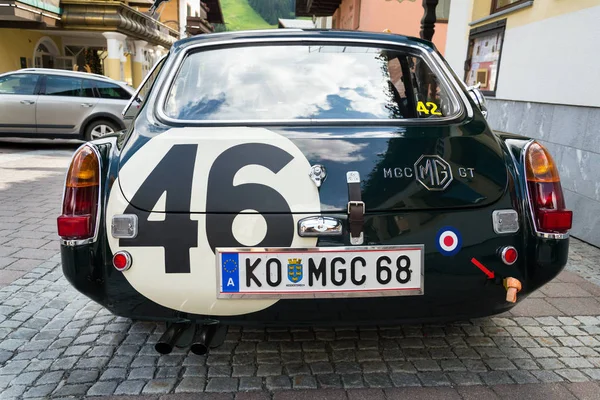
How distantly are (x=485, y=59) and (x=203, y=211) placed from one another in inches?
275

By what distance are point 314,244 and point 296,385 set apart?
0.74m

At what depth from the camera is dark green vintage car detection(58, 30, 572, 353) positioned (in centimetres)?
203

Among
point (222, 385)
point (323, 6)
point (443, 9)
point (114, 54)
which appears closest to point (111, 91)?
point (114, 54)

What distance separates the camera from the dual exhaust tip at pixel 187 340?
2.16 m

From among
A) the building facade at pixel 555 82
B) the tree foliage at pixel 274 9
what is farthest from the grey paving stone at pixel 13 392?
the tree foliage at pixel 274 9

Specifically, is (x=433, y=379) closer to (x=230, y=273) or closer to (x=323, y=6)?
(x=230, y=273)

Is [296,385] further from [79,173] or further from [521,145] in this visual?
[521,145]

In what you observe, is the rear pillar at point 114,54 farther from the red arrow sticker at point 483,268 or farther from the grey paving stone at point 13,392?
the red arrow sticker at point 483,268

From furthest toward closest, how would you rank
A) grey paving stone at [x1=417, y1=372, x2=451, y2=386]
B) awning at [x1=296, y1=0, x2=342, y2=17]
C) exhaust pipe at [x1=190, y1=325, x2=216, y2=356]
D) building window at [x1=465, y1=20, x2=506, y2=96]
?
awning at [x1=296, y1=0, x2=342, y2=17] < building window at [x1=465, y1=20, x2=506, y2=96] < grey paving stone at [x1=417, y1=372, x2=451, y2=386] < exhaust pipe at [x1=190, y1=325, x2=216, y2=356]

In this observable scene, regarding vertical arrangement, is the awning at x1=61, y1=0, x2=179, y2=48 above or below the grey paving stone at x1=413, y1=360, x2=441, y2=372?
above

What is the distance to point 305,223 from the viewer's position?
2016 mm

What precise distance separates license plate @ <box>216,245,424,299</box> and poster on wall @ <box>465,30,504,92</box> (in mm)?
5782

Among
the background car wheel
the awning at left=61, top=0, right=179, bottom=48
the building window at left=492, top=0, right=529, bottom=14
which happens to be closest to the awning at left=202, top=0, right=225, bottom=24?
the awning at left=61, top=0, right=179, bottom=48

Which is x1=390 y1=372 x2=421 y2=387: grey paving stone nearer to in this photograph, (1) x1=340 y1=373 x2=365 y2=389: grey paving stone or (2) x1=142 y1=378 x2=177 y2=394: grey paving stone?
(1) x1=340 y1=373 x2=365 y2=389: grey paving stone
